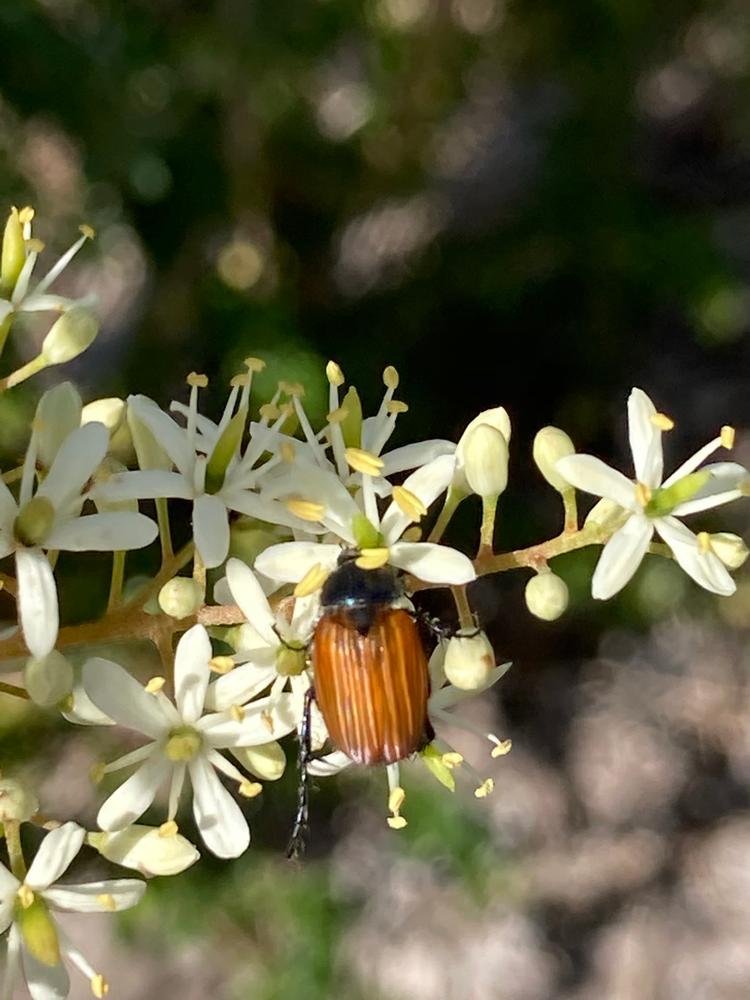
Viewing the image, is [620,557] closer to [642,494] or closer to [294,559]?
[642,494]

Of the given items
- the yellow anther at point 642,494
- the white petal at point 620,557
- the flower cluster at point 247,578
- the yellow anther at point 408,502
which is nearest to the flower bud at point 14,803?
the flower cluster at point 247,578

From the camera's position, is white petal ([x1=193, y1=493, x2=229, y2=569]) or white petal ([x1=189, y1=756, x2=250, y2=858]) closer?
white petal ([x1=193, y1=493, x2=229, y2=569])

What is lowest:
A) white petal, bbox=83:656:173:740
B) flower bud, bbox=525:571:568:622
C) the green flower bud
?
white petal, bbox=83:656:173:740

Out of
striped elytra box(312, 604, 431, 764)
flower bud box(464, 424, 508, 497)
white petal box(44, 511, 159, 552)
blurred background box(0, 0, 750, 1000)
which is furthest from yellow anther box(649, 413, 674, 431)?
blurred background box(0, 0, 750, 1000)

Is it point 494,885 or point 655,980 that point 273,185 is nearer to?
point 494,885

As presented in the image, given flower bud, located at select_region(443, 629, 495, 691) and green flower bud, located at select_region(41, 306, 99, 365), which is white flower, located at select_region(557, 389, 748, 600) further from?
green flower bud, located at select_region(41, 306, 99, 365)

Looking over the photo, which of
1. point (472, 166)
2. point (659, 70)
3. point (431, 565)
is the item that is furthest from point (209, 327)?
point (659, 70)

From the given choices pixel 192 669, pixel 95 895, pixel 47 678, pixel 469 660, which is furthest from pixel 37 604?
pixel 469 660
